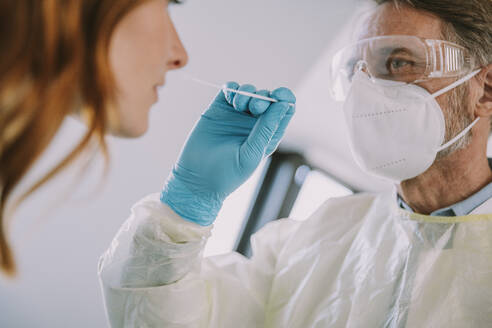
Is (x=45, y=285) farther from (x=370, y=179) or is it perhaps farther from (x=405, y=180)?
(x=370, y=179)

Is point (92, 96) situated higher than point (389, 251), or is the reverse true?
point (92, 96)

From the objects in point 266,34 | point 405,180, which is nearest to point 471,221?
point 405,180

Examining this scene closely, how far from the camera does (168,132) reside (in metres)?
2.21

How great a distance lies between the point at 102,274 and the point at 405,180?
41.6 inches

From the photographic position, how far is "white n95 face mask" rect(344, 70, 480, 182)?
45.7 inches

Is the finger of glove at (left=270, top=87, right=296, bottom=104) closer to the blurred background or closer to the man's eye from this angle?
the man's eye

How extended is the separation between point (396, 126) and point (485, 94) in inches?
13.1

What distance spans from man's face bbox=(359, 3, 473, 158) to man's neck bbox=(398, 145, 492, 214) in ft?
0.14

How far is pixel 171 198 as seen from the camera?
3.95ft

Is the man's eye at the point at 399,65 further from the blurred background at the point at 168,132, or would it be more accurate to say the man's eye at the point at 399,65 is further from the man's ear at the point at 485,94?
the blurred background at the point at 168,132

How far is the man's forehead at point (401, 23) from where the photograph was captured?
3.93ft

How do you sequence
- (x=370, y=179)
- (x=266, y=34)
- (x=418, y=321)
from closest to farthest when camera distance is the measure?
(x=418, y=321) → (x=266, y=34) → (x=370, y=179)

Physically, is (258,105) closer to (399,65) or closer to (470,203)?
(399,65)

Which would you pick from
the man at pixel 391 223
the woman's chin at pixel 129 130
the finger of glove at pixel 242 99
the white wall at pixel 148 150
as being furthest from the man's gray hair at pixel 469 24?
the woman's chin at pixel 129 130
